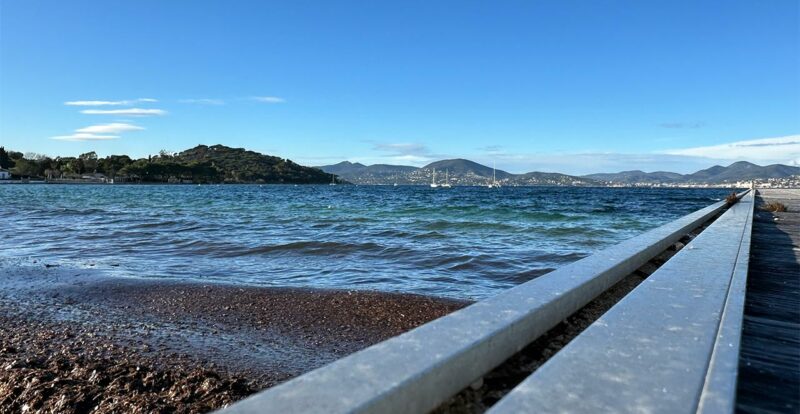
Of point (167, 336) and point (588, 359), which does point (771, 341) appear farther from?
point (167, 336)

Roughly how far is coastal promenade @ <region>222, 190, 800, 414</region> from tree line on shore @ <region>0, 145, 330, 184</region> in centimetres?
14738

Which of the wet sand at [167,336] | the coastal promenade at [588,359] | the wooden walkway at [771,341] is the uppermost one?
the coastal promenade at [588,359]

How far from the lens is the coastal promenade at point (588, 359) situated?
1.16 meters

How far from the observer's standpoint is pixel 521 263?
8.31m

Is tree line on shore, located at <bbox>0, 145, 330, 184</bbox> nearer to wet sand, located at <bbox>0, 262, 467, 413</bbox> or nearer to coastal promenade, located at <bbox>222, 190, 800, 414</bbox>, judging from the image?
wet sand, located at <bbox>0, 262, 467, 413</bbox>

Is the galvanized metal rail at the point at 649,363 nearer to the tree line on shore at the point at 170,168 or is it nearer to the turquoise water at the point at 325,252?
the turquoise water at the point at 325,252

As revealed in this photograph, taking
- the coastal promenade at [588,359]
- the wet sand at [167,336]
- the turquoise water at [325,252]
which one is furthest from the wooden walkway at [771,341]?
the turquoise water at [325,252]

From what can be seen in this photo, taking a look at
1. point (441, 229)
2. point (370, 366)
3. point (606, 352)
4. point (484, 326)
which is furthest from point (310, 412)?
point (441, 229)

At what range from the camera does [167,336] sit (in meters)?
4.20

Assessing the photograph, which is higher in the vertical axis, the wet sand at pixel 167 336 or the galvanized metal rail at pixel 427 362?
the galvanized metal rail at pixel 427 362

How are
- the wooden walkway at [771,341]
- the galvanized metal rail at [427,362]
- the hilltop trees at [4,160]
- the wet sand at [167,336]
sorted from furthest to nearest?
1. the hilltop trees at [4,160]
2. the wet sand at [167,336]
3. the wooden walkway at [771,341]
4. the galvanized metal rail at [427,362]

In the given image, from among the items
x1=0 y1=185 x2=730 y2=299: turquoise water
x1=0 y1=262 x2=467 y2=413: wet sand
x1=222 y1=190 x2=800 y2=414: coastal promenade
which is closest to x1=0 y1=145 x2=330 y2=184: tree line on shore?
x1=0 y1=185 x2=730 y2=299: turquoise water

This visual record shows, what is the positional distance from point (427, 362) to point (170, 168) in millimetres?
154893

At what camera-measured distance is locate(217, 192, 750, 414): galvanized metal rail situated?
42.6 inches
